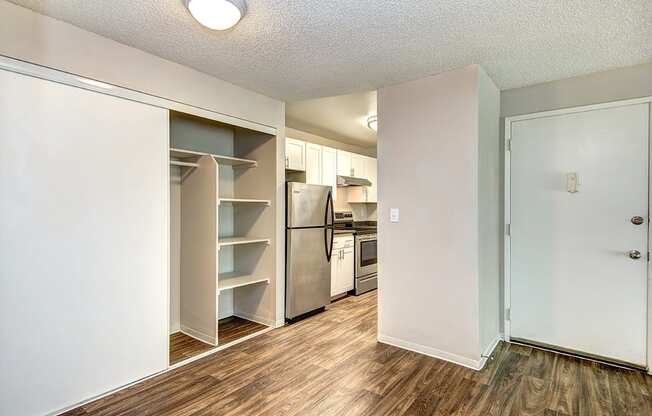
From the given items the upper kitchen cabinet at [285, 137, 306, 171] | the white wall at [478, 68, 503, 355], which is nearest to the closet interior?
the upper kitchen cabinet at [285, 137, 306, 171]

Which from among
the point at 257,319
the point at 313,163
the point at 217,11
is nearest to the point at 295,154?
the point at 313,163

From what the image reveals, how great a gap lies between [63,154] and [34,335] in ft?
3.65

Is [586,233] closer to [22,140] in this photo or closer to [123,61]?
[123,61]

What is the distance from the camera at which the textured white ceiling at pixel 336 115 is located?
148 inches

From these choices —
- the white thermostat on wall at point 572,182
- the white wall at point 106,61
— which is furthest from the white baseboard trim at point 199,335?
the white thermostat on wall at point 572,182

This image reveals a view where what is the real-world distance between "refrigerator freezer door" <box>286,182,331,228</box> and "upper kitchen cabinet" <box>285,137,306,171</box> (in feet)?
1.93

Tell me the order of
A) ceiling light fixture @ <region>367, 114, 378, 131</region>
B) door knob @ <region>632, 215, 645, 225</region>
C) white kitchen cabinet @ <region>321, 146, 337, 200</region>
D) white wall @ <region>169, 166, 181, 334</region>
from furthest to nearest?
1. white kitchen cabinet @ <region>321, 146, 337, 200</region>
2. ceiling light fixture @ <region>367, 114, 378, 131</region>
3. white wall @ <region>169, 166, 181, 334</region>
4. door knob @ <region>632, 215, 645, 225</region>

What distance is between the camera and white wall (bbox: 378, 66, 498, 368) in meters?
2.62

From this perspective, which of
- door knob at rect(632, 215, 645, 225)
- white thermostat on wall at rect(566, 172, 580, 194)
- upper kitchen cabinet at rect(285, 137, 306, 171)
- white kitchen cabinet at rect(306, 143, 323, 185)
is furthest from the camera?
white kitchen cabinet at rect(306, 143, 323, 185)

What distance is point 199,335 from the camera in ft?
10.3

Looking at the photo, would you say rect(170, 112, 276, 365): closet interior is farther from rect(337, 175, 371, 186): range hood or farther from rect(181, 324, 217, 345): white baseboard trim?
rect(337, 175, 371, 186): range hood

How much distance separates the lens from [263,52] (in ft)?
7.96

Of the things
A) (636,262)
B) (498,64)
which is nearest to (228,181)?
(498,64)

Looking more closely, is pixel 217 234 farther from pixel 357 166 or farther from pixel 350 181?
pixel 357 166
